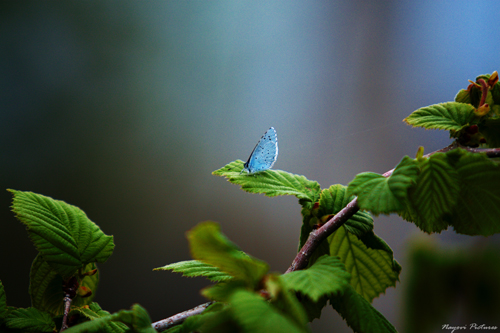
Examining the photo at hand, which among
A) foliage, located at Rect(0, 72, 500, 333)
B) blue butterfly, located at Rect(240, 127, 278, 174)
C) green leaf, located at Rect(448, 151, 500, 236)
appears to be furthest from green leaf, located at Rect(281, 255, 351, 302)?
blue butterfly, located at Rect(240, 127, 278, 174)

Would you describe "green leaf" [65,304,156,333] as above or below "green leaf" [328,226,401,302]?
above

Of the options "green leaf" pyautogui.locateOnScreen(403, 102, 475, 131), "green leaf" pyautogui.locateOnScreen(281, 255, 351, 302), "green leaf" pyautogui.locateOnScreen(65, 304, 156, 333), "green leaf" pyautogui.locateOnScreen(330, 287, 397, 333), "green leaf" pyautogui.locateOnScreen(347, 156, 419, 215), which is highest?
"green leaf" pyautogui.locateOnScreen(403, 102, 475, 131)

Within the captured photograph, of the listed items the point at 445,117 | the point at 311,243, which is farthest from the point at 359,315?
the point at 445,117

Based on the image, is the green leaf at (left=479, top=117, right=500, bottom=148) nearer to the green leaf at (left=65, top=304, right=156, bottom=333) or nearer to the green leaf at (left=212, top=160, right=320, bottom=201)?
the green leaf at (left=212, top=160, right=320, bottom=201)

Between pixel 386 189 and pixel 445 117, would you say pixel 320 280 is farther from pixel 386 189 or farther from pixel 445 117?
pixel 445 117

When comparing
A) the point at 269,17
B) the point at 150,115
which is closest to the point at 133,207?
the point at 150,115

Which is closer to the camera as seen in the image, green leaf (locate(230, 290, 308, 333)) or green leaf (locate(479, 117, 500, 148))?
green leaf (locate(230, 290, 308, 333))

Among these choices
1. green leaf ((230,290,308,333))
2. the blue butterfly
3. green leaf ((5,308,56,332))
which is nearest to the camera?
green leaf ((230,290,308,333))
